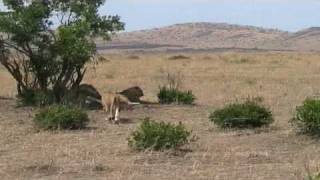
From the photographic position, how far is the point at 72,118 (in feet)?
55.2

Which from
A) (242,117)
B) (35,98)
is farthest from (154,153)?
(35,98)

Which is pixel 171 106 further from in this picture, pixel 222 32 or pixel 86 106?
pixel 222 32

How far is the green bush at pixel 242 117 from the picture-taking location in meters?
16.4

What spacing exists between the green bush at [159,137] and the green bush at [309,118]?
253cm

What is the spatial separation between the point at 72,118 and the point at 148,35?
516 feet

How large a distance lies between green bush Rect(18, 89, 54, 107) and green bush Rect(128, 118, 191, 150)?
329 inches

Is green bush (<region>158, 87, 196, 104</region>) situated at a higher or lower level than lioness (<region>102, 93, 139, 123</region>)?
lower

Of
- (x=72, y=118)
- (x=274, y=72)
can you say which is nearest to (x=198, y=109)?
(x=72, y=118)

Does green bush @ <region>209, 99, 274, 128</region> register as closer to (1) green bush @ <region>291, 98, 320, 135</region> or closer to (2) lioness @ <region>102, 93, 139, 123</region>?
(1) green bush @ <region>291, 98, 320, 135</region>

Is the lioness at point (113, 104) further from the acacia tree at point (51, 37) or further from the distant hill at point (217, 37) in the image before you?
the distant hill at point (217, 37)

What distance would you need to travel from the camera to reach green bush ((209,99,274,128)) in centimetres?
1642

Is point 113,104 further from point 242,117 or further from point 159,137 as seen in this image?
point 159,137

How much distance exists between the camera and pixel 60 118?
16.7 meters

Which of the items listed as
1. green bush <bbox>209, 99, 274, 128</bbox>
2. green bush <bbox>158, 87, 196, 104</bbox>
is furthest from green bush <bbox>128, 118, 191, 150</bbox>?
green bush <bbox>158, 87, 196, 104</bbox>
